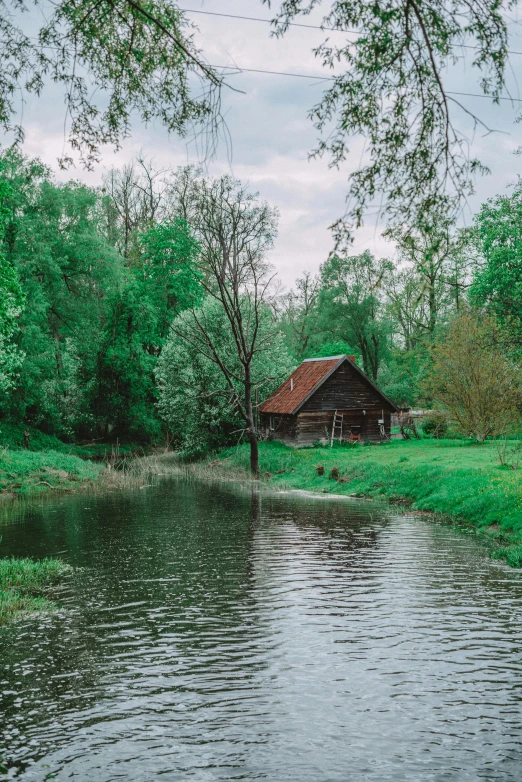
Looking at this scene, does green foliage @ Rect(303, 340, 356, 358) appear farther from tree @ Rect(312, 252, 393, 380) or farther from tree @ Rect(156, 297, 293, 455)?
tree @ Rect(156, 297, 293, 455)

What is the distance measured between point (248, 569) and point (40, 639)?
5.23 meters

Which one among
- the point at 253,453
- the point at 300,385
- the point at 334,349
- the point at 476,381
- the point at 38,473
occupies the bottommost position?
the point at 38,473

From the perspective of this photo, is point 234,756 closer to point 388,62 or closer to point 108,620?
point 108,620

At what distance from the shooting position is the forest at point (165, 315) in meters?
34.8

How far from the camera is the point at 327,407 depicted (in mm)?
44625

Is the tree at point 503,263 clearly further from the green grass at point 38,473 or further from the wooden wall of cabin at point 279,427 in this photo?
the green grass at point 38,473

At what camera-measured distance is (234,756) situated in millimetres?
6430

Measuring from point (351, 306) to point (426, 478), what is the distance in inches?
1627

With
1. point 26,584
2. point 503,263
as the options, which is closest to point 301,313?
point 503,263

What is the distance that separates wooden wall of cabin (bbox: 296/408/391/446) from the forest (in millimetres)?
3259

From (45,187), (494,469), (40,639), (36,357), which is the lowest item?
(40,639)

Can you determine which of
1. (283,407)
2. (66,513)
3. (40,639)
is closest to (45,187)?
(283,407)

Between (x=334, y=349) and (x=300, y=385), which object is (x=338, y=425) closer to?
(x=300, y=385)

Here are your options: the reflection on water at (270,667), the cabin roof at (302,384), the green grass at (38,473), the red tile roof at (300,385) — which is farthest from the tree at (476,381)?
the reflection on water at (270,667)
